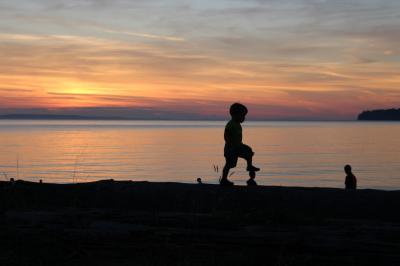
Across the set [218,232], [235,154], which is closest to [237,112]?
[235,154]

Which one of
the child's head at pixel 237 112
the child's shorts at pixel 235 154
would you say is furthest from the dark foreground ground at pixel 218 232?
the child's head at pixel 237 112

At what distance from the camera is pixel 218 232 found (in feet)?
19.0

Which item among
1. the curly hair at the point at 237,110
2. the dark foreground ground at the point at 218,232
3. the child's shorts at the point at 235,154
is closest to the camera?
the dark foreground ground at the point at 218,232

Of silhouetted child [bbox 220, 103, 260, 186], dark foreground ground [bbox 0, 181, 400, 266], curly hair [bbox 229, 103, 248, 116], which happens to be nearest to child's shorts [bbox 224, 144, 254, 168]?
silhouetted child [bbox 220, 103, 260, 186]

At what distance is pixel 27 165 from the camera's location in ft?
143

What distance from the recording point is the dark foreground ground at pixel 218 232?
15.9 ft

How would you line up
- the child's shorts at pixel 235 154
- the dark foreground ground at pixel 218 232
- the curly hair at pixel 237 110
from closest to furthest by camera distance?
the dark foreground ground at pixel 218 232, the child's shorts at pixel 235 154, the curly hair at pixel 237 110

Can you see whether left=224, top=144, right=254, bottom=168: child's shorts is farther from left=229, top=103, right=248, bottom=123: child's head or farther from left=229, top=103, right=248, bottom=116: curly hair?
left=229, top=103, right=248, bottom=116: curly hair

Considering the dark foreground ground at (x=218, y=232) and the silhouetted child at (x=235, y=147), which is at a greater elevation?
the silhouetted child at (x=235, y=147)

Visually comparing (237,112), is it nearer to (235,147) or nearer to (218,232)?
Answer: (235,147)

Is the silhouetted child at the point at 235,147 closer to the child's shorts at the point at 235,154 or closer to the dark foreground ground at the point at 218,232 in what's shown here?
the child's shorts at the point at 235,154

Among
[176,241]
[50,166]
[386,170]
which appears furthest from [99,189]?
[386,170]

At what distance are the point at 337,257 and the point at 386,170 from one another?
41678mm

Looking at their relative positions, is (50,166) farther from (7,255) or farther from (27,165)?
(7,255)
